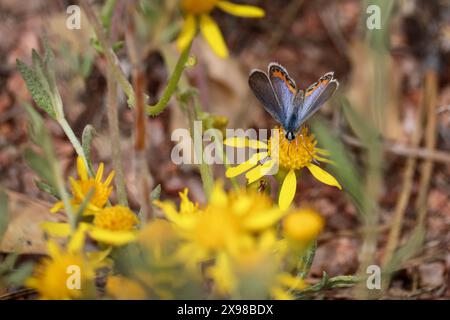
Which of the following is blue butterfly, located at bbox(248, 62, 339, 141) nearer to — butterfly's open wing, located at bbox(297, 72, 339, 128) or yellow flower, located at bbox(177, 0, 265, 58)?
butterfly's open wing, located at bbox(297, 72, 339, 128)

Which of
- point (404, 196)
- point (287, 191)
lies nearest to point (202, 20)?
point (287, 191)

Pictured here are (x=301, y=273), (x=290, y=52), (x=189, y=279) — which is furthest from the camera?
(x=290, y=52)

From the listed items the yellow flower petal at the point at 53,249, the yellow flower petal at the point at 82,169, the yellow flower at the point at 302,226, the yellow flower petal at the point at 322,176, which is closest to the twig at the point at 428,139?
the yellow flower petal at the point at 322,176

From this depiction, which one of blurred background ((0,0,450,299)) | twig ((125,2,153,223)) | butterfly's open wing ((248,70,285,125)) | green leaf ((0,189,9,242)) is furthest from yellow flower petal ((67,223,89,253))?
blurred background ((0,0,450,299))

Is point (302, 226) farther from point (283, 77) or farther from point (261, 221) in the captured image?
point (283, 77)

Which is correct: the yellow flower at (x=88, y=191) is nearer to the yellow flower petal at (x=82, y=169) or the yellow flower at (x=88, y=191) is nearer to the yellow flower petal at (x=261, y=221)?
the yellow flower petal at (x=82, y=169)

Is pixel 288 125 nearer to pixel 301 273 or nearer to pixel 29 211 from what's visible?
pixel 301 273
